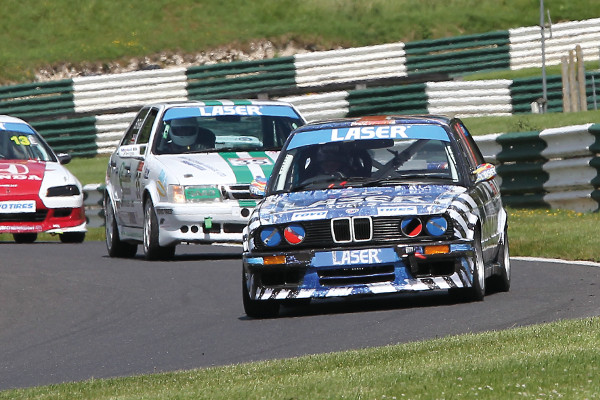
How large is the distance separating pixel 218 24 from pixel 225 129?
26.4m

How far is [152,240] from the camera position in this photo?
14945 millimetres

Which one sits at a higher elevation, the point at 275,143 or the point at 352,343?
the point at 275,143

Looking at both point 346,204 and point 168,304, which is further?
point 168,304

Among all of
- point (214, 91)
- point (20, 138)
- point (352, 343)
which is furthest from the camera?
point (214, 91)

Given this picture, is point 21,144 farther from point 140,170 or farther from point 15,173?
point 140,170

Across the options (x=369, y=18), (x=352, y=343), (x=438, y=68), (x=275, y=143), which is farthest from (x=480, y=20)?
(x=352, y=343)

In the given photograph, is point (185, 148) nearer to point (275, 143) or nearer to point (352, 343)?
point (275, 143)

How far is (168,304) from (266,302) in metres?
1.46

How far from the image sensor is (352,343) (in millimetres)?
8594

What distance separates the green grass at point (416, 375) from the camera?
19.6 feet

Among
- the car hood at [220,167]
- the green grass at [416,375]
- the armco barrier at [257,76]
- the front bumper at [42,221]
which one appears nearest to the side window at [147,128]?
the car hood at [220,167]

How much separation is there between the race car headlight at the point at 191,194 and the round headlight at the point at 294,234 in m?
4.83

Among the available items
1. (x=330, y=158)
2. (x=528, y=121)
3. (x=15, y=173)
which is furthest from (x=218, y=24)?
(x=330, y=158)

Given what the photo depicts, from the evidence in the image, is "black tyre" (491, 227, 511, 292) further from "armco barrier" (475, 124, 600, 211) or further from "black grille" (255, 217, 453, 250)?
"armco barrier" (475, 124, 600, 211)
